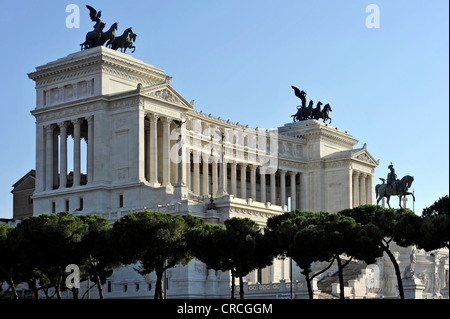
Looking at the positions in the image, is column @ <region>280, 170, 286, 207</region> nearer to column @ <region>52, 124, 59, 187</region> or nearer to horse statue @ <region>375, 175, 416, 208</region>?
horse statue @ <region>375, 175, 416, 208</region>

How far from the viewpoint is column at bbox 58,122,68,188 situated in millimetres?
120875

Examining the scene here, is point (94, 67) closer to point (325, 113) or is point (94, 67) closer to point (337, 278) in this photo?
point (337, 278)

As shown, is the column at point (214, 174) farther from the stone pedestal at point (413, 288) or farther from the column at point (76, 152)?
the stone pedestal at point (413, 288)

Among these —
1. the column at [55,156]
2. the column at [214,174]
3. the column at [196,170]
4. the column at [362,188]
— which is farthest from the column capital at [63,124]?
the column at [362,188]

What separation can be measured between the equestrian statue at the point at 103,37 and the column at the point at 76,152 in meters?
10.3

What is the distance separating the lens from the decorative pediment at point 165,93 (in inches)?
4685

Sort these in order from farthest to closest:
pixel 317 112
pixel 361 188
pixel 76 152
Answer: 1. pixel 317 112
2. pixel 361 188
3. pixel 76 152

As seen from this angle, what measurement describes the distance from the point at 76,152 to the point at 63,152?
2122 millimetres

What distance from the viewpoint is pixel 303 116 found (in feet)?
525

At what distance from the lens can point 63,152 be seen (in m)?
123

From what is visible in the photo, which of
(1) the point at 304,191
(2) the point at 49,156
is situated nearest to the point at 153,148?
(2) the point at 49,156

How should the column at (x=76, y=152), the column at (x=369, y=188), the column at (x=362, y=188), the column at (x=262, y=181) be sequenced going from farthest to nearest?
1. the column at (x=369, y=188)
2. the column at (x=362, y=188)
3. the column at (x=262, y=181)
4. the column at (x=76, y=152)

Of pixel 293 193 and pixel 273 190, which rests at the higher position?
pixel 273 190
